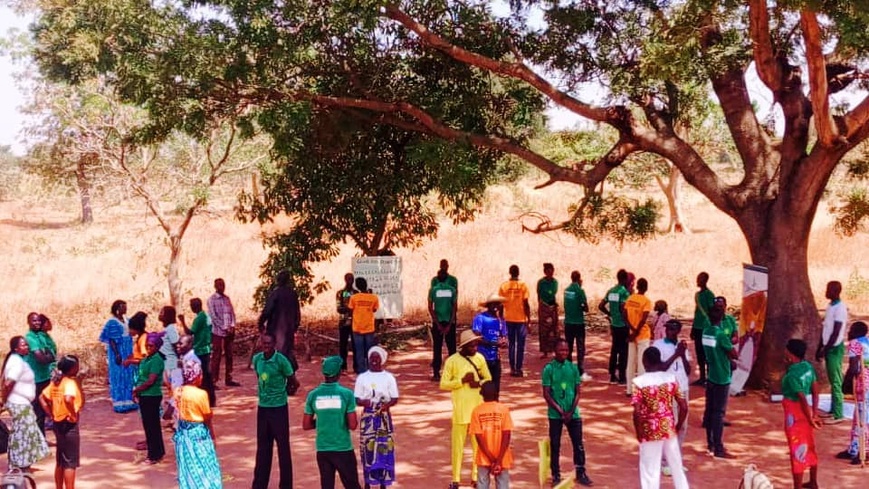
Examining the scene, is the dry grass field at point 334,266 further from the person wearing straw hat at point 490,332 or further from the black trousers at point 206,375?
the person wearing straw hat at point 490,332

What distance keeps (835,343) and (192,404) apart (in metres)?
7.41

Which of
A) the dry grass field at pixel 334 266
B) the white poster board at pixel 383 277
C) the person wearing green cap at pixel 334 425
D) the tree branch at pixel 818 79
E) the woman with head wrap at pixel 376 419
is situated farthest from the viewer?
the dry grass field at pixel 334 266

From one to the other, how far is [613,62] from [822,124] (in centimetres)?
356

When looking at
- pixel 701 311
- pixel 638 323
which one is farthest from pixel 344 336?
pixel 701 311

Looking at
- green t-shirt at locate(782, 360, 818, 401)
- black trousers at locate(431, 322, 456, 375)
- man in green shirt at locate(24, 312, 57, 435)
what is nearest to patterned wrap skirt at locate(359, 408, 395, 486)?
green t-shirt at locate(782, 360, 818, 401)

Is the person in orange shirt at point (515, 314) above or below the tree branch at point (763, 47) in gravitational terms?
below

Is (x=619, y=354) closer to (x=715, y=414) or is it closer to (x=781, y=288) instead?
(x=781, y=288)

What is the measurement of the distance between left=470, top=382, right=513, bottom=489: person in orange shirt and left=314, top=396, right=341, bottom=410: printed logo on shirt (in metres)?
1.13

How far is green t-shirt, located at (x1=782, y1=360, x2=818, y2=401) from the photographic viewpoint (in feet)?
26.1

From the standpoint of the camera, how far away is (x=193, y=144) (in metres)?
20.8

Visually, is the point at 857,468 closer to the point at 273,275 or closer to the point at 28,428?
the point at 28,428

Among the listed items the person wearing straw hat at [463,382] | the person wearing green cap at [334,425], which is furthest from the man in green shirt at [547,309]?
the person wearing green cap at [334,425]

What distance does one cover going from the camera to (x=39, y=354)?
995cm

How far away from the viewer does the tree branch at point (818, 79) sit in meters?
9.45
